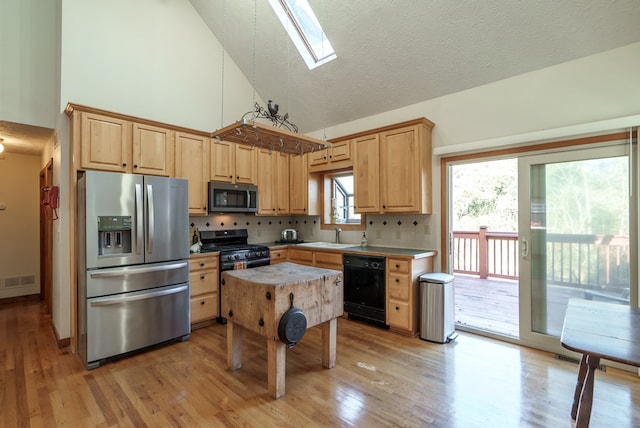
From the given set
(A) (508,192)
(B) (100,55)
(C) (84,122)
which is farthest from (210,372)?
(A) (508,192)

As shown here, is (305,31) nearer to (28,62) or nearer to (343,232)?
(343,232)

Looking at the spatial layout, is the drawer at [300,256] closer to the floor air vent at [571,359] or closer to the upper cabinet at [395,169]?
the upper cabinet at [395,169]

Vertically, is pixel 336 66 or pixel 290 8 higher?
pixel 290 8

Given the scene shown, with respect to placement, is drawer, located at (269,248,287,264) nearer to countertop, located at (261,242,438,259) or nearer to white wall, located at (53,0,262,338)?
countertop, located at (261,242,438,259)

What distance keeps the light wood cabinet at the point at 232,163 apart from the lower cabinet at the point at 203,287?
109 cm

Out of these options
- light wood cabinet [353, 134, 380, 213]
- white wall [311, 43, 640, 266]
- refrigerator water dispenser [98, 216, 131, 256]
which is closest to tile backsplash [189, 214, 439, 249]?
white wall [311, 43, 640, 266]

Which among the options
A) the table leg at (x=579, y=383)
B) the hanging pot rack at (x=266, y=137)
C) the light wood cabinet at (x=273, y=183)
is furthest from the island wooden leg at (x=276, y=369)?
the light wood cabinet at (x=273, y=183)

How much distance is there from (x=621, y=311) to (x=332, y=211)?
356cm

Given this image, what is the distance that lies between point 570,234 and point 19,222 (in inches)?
295

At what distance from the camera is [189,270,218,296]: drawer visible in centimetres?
357

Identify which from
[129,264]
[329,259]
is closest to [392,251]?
[329,259]

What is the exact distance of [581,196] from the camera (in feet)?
9.37

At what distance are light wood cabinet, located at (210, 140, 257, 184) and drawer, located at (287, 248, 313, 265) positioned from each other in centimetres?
118

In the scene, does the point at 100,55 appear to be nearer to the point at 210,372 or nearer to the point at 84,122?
the point at 84,122
